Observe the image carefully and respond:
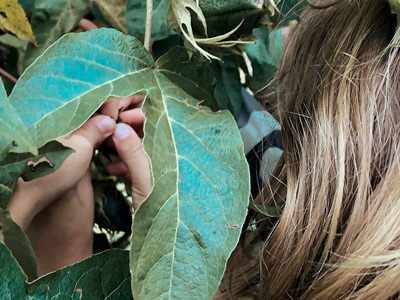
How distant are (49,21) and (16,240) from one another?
31 centimetres

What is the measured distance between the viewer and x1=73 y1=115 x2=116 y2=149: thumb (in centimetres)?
66

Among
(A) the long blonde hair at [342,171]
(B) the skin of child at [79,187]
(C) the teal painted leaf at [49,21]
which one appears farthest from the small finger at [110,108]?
(A) the long blonde hair at [342,171]

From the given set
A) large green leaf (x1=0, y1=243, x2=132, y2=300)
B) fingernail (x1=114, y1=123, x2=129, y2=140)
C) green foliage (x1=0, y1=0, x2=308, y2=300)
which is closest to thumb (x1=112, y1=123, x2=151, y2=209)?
fingernail (x1=114, y1=123, x2=129, y2=140)

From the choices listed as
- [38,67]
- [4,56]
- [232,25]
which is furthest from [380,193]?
[4,56]

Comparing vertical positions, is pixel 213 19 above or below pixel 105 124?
above

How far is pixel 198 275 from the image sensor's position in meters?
0.43

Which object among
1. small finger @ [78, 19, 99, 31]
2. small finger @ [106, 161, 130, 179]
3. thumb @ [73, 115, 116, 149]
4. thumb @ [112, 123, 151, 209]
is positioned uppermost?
small finger @ [78, 19, 99, 31]

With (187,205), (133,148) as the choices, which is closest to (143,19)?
(133,148)

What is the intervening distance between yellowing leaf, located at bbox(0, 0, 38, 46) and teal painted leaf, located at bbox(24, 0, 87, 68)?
0.15 ft

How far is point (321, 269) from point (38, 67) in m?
0.40

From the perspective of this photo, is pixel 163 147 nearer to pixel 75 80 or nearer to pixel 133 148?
pixel 75 80

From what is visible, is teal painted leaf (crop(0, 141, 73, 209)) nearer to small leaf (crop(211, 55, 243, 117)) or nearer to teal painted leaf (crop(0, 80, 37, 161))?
teal painted leaf (crop(0, 80, 37, 161))

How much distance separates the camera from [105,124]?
26.6 inches

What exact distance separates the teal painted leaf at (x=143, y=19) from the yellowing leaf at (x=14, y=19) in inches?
4.7
